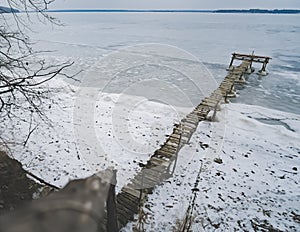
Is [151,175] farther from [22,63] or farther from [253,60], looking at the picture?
[253,60]

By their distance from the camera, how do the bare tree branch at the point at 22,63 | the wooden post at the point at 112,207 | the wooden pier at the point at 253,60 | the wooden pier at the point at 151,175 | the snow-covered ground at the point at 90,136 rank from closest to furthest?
the wooden post at the point at 112,207 < the bare tree branch at the point at 22,63 < the wooden pier at the point at 151,175 < the snow-covered ground at the point at 90,136 < the wooden pier at the point at 253,60

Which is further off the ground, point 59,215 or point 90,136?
point 59,215

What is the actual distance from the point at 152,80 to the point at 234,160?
871cm

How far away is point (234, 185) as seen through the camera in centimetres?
543

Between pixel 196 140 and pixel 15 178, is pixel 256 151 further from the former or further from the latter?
pixel 15 178

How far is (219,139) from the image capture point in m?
7.68

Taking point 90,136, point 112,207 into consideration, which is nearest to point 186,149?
point 90,136

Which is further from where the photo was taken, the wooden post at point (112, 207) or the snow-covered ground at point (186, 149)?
the snow-covered ground at point (186, 149)

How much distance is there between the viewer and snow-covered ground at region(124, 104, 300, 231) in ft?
14.5

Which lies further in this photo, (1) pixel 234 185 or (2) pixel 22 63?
(1) pixel 234 185

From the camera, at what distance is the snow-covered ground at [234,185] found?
4422mm

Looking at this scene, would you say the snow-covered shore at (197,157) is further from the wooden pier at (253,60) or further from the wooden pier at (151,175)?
the wooden pier at (253,60)

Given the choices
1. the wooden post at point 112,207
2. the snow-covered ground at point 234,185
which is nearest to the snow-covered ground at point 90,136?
the snow-covered ground at point 234,185

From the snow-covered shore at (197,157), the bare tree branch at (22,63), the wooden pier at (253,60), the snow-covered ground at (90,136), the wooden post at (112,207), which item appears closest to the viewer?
the wooden post at (112,207)
